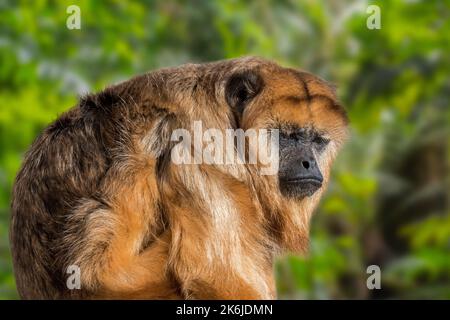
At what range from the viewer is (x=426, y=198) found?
15930 millimetres

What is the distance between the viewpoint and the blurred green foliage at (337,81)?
11.9 metres

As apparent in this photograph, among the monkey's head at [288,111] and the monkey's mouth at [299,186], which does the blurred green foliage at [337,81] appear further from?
the monkey's mouth at [299,186]

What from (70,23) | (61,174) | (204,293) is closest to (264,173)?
(204,293)

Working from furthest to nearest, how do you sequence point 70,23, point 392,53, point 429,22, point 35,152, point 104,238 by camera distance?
point 392,53
point 429,22
point 70,23
point 35,152
point 104,238

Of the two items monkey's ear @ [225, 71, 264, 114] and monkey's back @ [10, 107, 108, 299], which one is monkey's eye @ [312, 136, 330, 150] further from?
monkey's back @ [10, 107, 108, 299]

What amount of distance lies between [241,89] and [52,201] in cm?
156

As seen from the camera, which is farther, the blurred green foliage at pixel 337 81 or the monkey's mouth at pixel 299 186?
the blurred green foliage at pixel 337 81

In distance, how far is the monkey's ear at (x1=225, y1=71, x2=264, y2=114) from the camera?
5.59 metres

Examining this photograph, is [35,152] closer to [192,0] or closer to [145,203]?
[145,203]

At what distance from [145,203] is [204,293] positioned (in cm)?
71

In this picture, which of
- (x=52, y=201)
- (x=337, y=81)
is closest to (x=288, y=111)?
(x=52, y=201)

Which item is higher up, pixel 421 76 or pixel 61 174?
pixel 421 76

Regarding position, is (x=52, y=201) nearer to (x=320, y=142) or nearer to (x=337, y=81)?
(x=320, y=142)

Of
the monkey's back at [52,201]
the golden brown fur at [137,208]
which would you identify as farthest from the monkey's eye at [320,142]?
the monkey's back at [52,201]
